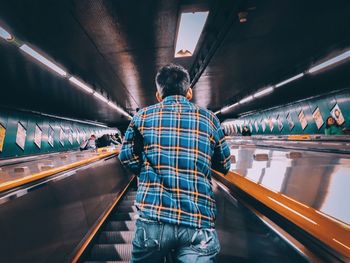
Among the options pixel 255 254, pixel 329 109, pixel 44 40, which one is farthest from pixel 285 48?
pixel 329 109

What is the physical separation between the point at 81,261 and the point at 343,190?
2.22m

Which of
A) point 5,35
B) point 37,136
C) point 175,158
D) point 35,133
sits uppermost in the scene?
point 5,35

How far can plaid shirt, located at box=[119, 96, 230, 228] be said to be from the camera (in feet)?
3.39

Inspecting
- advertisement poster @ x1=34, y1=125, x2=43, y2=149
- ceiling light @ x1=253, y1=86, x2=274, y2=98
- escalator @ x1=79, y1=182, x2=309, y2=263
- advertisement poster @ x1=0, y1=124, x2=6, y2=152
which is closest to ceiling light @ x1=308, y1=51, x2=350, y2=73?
ceiling light @ x1=253, y1=86, x2=274, y2=98

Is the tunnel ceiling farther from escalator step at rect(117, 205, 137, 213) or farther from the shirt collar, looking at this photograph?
escalator step at rect(117, 205, 137, 213)

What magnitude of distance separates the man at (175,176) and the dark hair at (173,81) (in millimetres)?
12

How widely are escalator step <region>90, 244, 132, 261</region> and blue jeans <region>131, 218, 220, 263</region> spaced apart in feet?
5.60

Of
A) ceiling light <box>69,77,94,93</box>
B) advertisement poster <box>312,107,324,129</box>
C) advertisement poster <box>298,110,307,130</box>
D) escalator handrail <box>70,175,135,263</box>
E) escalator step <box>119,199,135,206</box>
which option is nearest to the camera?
escalator handrail <box>70,175,135,263</box>

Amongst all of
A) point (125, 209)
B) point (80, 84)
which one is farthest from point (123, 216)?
point (80, 84)

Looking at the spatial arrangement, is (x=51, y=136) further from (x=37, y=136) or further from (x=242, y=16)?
(x=242, y=16)

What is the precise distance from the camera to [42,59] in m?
5.56

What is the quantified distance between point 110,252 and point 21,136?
10583mm

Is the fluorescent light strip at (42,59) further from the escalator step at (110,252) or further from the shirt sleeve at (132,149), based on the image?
the shirt sleeve at (132,149)

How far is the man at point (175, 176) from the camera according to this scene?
1.02 metres
